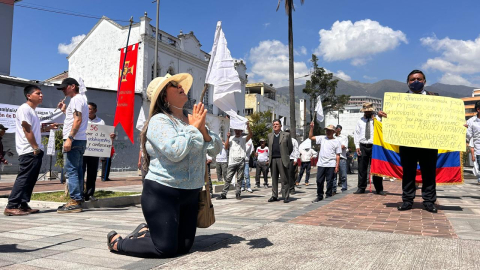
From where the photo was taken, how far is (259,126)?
1538 inches

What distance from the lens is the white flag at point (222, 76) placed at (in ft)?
16.2

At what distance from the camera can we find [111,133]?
9086 millimetres

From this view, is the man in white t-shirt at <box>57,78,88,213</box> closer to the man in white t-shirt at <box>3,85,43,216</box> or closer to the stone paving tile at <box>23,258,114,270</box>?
the man in white t-shirt at <box>3,85,43,216</box>

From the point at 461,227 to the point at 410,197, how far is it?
141cm

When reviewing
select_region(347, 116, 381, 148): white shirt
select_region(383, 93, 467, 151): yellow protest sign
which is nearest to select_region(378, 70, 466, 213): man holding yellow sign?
select_region(383, 93, 467, 151): yellow protest sign

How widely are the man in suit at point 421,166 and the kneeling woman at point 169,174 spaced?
3670 mm

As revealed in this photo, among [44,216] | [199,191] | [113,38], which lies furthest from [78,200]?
[113,38]

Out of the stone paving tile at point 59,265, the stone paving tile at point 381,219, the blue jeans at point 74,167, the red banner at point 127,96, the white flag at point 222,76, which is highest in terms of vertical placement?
the red banner at point 127,96

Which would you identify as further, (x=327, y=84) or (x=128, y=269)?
(x=327, y=84)

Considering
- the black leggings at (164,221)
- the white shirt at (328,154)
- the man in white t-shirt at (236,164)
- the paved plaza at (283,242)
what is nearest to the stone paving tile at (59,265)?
the paved plaza at (283,242)

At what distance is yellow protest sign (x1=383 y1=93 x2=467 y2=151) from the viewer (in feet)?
18.3

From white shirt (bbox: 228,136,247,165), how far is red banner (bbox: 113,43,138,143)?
4422 millimetres

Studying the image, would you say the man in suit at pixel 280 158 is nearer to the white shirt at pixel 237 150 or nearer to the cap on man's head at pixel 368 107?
the white shirt at pixel 237 150

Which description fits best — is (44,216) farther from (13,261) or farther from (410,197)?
(410,197)
